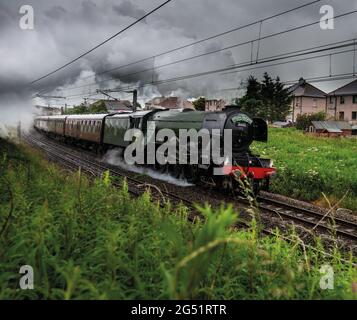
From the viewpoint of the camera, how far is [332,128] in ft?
174

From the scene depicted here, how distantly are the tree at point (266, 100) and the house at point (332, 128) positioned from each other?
26.5 feet

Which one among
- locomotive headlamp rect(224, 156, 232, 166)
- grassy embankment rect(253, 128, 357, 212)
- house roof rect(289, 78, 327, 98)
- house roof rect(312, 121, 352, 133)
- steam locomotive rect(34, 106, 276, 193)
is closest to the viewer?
locomotive headlamp rect(224, 156, 232, 166)

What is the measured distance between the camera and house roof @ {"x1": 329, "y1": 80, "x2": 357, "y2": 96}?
6217cm

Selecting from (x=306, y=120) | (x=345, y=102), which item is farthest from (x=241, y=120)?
(x=345, y=102)

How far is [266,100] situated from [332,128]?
491 inches

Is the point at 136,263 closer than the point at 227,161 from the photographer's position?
Yes

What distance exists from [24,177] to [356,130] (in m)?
58.0

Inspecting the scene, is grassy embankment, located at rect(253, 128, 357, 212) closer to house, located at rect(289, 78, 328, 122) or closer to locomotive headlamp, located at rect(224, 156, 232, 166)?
locomotive headlamp, located at rect(224, 156, 232, 166)

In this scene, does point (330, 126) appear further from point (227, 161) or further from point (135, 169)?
point (227, 161)

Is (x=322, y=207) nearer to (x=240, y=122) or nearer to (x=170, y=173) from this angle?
(x=240, y=122)

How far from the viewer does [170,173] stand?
1739 cm

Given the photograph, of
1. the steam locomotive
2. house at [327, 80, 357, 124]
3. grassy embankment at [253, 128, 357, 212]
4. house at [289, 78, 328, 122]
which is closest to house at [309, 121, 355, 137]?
house at [327, 80, 357, 124]

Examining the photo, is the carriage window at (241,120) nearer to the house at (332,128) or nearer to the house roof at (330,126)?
the house at (332,128)

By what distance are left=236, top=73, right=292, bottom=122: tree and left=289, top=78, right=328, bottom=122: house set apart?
4.26 meters
